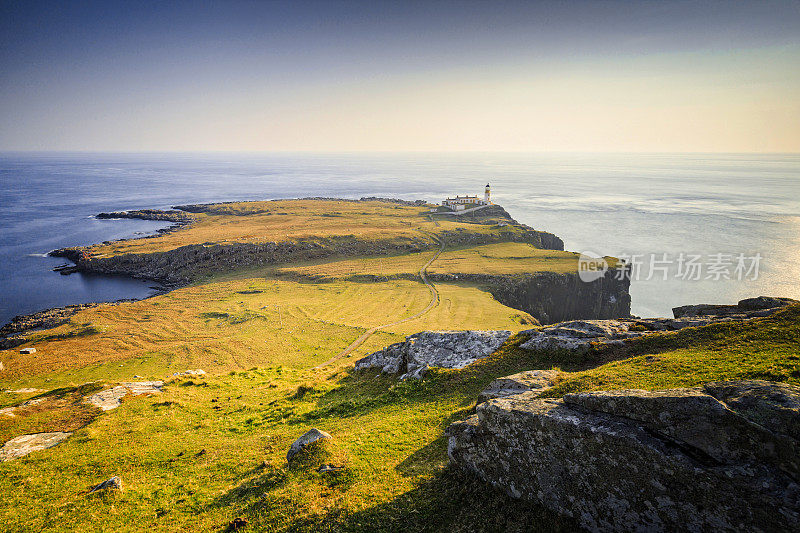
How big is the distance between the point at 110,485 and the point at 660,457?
64.7 ft

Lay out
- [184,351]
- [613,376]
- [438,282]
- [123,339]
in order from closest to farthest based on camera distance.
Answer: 1. [613,376]
2. [184,351]
3. [123,339]
4. [438,282]

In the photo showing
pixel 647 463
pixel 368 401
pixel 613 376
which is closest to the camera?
pixel 647 463

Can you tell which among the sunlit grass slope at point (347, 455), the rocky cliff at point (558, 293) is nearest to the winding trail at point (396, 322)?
the rocky cliff at point (558, 293)

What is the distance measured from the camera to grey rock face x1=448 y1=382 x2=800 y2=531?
706cm

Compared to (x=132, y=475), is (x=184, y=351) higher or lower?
lower

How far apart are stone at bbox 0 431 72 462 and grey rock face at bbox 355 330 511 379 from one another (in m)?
19.7

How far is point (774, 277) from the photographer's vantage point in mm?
107875

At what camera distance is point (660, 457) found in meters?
8.03

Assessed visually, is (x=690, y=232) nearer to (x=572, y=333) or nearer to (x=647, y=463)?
(x=572, y=333)

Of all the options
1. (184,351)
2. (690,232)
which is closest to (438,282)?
(184,351)

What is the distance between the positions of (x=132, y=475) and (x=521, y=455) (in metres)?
17.3

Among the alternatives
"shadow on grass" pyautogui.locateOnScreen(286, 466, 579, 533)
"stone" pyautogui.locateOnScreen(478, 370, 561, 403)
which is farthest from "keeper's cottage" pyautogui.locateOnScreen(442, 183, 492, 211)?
"shadow on grass" pyautogui.locateOnScreen(286, 466, 579, 533)

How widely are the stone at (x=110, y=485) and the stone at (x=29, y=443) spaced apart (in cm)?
725

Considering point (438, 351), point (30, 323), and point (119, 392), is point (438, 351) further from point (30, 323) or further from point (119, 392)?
point (30, 323)
